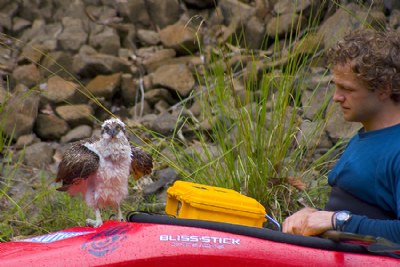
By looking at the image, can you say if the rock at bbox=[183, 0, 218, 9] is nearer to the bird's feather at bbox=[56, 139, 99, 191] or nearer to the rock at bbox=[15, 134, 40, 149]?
the rock at bbox=[15, 134, 40, 149]

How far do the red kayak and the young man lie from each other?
10 cm

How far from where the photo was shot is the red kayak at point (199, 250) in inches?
119

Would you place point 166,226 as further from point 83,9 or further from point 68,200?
point 83,9

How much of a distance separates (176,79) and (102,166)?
3.24 metres

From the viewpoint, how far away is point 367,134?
3.27 m

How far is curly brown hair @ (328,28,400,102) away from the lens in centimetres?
317

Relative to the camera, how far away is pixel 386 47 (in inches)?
127

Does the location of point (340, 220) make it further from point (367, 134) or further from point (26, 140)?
point (26, 140)

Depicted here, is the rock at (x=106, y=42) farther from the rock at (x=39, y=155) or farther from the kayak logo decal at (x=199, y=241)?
the kayak logo decal at (x=199, y=241)

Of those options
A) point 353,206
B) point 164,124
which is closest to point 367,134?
point 353,206

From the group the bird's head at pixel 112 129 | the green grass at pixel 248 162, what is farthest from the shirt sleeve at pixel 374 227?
the green grass at pixel 248 162

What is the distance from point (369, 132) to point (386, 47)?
0.30 m

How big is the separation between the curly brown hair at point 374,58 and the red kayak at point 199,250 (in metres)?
0.56

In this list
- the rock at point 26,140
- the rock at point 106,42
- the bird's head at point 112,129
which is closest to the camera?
the bird's head at point 112,129
